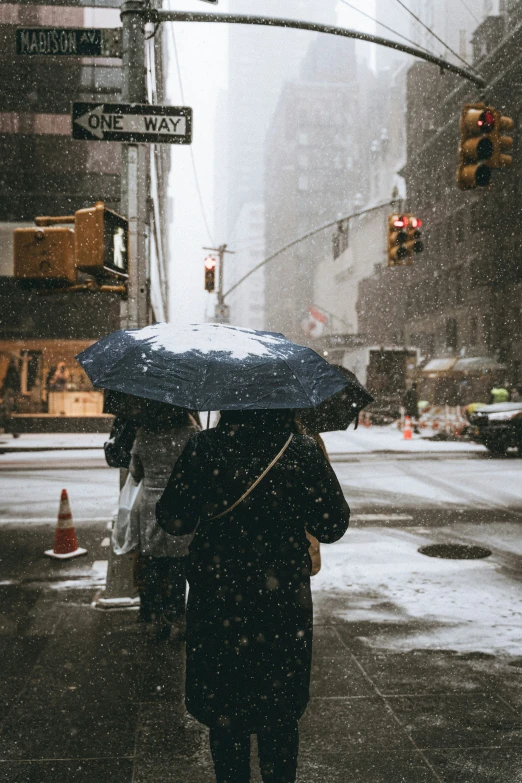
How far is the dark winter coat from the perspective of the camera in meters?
2.84

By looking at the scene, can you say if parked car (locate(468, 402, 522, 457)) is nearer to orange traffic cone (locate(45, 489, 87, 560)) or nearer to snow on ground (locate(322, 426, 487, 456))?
snow on ground (locate(322, 426, 487, 456))

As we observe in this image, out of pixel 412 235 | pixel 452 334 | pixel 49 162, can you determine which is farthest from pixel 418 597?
pixel 452 334

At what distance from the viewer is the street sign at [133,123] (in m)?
6.58

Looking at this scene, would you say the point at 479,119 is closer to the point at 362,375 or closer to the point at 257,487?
the point at 257,487

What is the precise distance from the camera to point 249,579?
286cm

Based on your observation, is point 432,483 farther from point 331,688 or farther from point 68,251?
point 331,688

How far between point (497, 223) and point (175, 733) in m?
45.2

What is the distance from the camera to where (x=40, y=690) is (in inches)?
187

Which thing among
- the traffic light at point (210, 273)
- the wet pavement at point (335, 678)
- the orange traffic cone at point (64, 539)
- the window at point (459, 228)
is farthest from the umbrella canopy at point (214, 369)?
the window at point (459, 228)

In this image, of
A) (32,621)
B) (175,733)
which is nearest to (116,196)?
(32,621)

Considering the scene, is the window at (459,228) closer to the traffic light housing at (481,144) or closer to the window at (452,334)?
the window at (452,334)

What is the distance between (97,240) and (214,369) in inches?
131

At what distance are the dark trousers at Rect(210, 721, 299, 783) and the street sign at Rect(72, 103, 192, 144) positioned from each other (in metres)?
5.10

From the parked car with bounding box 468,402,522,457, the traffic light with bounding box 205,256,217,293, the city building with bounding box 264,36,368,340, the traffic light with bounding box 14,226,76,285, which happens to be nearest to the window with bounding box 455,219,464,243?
the traffic light with bounding box 205,256,217,293
